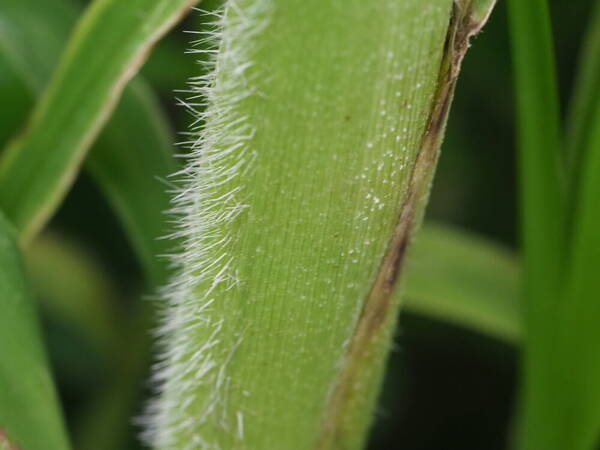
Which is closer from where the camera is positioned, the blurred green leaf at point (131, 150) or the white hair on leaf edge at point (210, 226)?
the white hair on leaf edge at point (210, 226)

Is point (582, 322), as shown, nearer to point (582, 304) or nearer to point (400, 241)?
point (582, 304)

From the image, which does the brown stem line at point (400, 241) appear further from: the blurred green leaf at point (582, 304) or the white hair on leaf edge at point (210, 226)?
the blurred green leaf at point (582, 304)

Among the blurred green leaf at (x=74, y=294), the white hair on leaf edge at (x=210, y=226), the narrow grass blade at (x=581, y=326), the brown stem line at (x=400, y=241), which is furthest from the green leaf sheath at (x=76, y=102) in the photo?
the blurred green leaf at (x=74, y=294)

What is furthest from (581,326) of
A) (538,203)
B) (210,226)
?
(210,226)

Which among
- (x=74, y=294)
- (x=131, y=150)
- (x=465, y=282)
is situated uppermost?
(x=131, y=150)

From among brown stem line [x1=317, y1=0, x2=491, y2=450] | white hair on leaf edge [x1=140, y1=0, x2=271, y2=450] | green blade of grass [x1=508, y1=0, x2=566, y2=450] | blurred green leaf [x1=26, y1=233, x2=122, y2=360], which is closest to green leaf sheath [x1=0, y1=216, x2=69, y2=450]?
white hair on leaf edge [x1=140, y1=0, x2=271, y2=450]

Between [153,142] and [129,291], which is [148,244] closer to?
[153,142]

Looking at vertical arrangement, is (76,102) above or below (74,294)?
above
